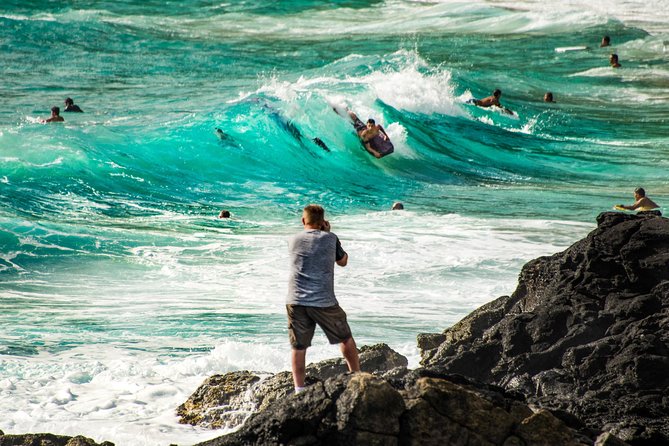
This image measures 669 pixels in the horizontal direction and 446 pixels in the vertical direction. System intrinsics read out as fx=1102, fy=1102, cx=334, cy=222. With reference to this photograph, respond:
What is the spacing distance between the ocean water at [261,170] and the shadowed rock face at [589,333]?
4.86 ft

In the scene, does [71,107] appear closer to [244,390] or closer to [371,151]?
[371,151]

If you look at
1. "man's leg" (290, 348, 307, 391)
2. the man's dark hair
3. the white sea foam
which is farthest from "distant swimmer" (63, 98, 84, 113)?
"man's leg" (290, 348, 307, 391)

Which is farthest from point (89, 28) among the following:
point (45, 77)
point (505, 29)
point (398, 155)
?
point (398, 155)

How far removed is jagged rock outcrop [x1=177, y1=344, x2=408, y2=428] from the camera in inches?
276

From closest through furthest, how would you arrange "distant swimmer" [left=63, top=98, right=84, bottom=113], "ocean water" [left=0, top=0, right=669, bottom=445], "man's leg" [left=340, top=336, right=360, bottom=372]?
"man's leg" [left=340, top=336, right=360, bottom=372]
"ocean water" [left=0, top=0, right=669, bottom=445]
"distant swimmer" [left=63, top=98, right=84, bottom=113]

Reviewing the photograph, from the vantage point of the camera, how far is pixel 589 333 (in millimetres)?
7086

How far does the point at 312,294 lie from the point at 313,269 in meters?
0.14

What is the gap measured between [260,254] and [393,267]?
1.86 m

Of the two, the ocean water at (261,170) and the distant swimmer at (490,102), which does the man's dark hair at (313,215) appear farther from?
the distant swimmer at (490,102)

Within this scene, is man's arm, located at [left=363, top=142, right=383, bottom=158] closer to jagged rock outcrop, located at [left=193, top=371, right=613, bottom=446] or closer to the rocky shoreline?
the rocky shoreline

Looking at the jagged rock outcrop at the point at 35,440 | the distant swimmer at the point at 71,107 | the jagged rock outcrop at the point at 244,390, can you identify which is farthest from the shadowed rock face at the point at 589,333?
the distant swimmer at the point at 71,107

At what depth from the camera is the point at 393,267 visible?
13.1 m

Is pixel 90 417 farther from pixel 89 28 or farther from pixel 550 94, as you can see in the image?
pixel 89 28

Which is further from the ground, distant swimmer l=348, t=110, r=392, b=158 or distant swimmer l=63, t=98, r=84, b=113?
distant swimmer l=63, t=98, r=84, b=113
